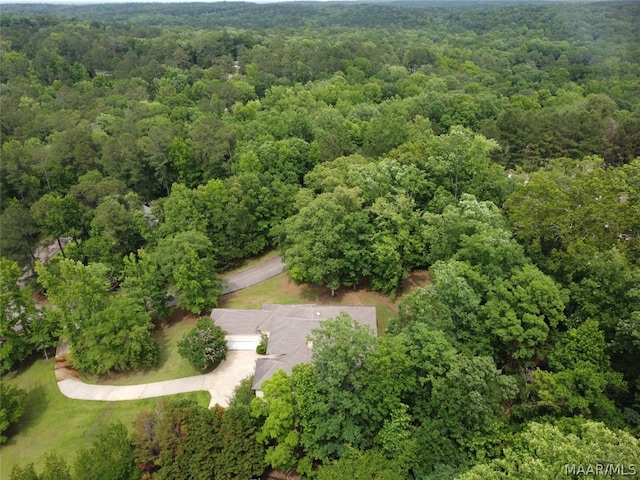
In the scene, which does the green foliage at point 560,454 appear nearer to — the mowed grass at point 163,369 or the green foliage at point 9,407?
the mowed grass at point 163,369

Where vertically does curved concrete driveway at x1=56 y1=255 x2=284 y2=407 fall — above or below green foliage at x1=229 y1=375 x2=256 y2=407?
below

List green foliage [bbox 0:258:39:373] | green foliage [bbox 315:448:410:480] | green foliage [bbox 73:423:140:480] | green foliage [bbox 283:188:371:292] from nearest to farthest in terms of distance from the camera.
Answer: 1. green foliage [bbox 315:448:410:480]
2. green foliage [bbox 73:423:140:480]
3. green foliage [bbox 0:258:39:373]
4. green foliage [bbox 283:188:371:292]

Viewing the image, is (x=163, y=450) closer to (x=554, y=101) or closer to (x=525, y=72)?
(x=554, y=101)

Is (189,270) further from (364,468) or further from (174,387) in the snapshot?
(364,468)

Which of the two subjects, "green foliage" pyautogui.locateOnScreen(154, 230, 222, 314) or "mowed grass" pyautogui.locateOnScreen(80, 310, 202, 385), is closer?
"mowed grass" pyautogui.locateOnScreen(80, 310, 202, 385)

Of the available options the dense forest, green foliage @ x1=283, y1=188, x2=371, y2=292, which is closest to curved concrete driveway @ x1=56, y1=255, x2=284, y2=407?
the dense forest

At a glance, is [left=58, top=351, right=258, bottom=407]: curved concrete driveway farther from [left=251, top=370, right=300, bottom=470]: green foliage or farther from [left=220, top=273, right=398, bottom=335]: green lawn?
[left=220, top=273, right=398, bottom=335]: green lawn

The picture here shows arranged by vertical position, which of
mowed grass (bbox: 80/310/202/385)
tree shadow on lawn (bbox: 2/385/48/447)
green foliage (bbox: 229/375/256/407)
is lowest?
tree shadow on lawn (bbox: 2/385/48/447)
